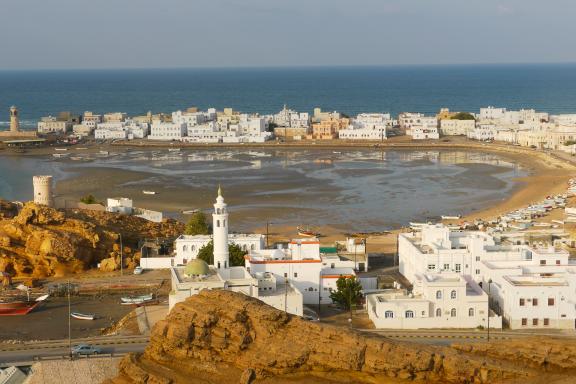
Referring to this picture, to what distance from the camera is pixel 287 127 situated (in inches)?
4171

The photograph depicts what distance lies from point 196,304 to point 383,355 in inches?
146

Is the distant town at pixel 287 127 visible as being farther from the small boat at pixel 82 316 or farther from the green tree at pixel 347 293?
the small boat at pixel 82 316

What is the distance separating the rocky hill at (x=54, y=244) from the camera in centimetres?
3606

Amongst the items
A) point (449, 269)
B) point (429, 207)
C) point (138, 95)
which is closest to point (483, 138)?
point (429, 207)

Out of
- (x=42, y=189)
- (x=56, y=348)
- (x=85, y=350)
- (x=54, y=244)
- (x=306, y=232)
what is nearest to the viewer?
(x=85, y=350)

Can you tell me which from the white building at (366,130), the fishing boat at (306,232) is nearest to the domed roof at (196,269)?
the fishing boat at (306,232)

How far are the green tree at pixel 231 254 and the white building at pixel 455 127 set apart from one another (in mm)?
72171

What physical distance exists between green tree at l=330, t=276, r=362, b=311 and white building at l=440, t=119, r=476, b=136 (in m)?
75.6

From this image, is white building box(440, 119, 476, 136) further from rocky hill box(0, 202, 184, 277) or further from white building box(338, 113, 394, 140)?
rocky hill box(0, 202, 184, 277)

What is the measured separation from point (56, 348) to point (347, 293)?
383 inches

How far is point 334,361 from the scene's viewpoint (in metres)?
15.2

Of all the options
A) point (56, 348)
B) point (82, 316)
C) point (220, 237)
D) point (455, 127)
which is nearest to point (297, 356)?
point (56, 348)

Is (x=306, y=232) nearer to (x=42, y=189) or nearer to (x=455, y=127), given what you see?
(x=42, y=189)

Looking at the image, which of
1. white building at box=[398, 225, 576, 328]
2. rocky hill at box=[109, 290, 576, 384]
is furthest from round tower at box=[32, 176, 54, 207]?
rocky hill at box=[109, 290, 576, 384]
